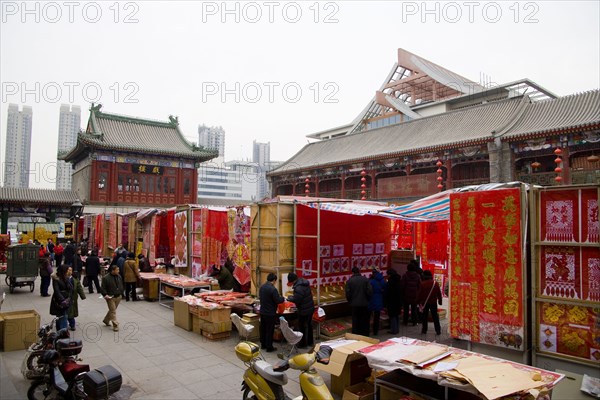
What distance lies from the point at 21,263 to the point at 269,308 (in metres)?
10.0

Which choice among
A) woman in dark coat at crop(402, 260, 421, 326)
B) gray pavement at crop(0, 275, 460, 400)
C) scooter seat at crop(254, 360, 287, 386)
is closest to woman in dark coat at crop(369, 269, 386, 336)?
gray pavement at crop(0, 275, 460, 400)

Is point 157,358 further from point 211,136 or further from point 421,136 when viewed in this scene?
point 211,136

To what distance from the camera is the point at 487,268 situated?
20.4ft

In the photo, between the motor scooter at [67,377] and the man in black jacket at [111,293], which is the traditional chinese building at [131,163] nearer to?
the man in black jacket at [111,293]

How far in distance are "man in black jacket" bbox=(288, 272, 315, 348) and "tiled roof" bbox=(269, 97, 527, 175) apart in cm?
1662

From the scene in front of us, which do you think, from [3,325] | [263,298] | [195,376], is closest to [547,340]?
[263,298]

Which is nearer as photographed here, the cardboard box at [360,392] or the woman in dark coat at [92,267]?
the cardboard box at [360,392]

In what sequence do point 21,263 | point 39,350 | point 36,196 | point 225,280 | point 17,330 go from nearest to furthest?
1. point 39,350
2. point 17,330
3. point 225,280
4. point 21,263
5. point 36,196

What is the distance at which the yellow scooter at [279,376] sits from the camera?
4388 mm

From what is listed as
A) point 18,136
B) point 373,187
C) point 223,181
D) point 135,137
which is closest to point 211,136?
point 223,181

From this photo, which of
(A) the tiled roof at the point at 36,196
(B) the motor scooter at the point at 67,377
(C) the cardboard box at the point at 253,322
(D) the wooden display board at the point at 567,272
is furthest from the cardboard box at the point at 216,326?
(A) the tiled roof at the point at 36,196

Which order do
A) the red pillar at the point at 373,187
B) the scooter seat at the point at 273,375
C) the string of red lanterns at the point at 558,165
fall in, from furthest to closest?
the red pillar at the point at 373,187
the string of red lanterns at the point at 558,165
the scooter seat at the point at 273,375

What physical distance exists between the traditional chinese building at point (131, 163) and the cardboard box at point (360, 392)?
2987 centimetres

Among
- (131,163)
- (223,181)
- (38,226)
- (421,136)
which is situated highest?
(223,181)
